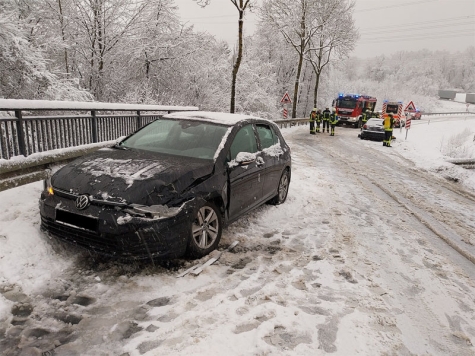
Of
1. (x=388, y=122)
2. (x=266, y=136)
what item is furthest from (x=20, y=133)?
(x=388, y=122)

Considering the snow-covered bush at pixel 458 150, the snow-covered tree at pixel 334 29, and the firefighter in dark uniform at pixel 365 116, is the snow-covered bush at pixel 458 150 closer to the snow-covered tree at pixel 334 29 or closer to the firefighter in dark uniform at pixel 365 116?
the firefighter in dark uniform at pixel 365 116

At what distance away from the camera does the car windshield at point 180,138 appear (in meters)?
4.48

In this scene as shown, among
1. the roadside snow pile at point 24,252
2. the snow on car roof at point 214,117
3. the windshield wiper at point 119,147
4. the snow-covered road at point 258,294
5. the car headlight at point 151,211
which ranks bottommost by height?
the snow-covered road at point 258,294

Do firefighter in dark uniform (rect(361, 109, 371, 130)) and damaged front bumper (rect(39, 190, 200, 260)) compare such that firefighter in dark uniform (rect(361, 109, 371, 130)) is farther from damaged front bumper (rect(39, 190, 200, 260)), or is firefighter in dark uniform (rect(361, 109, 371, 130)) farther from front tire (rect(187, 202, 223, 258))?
damaged front bumper (rect(39, 190, 200, 260))

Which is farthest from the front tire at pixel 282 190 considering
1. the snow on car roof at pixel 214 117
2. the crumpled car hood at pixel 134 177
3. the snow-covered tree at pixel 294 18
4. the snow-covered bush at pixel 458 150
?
the snow-covered tree at pixel 294 18

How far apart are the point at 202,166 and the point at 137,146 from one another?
49.4 inches

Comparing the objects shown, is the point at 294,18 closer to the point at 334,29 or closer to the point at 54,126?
the point at 334,29

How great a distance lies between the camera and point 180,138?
4.76 m

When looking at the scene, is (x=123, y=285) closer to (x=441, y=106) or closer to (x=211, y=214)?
(x=211, y=214)

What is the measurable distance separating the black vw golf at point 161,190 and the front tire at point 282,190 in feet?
3.38

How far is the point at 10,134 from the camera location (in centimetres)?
552

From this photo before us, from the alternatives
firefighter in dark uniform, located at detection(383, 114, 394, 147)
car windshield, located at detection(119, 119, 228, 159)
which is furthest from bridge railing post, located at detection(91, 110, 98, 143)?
firefighter in dark uniform, located at detection(383, 114, 394, 147)

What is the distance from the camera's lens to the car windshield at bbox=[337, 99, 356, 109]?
29.3m

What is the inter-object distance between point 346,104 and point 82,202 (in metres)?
29.1
